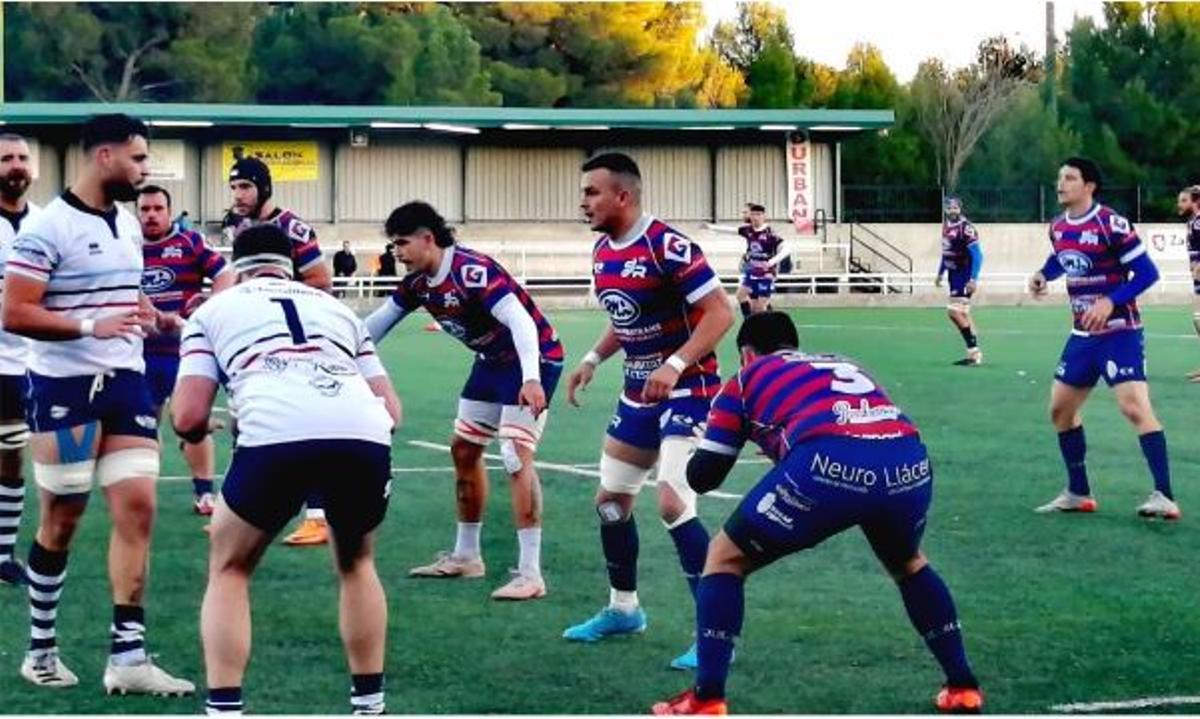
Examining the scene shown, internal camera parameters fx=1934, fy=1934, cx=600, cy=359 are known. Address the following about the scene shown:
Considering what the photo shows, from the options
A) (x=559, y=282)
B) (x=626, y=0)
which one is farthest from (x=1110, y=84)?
(x=559, y=282)

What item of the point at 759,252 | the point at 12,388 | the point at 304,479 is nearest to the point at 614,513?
the point at 304,479

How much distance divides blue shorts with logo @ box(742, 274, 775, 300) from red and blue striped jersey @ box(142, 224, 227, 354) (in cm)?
2017

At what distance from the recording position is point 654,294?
8484mm

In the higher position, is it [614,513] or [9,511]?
[614,513]

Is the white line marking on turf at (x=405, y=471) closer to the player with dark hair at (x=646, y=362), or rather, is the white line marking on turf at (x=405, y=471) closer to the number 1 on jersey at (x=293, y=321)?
the player with dark hair at (x=646, y=362)

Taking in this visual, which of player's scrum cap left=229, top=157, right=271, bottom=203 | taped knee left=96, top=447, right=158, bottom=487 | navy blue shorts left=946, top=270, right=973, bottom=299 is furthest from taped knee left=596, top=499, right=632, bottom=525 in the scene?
navy blue shorts left=946, top=270, right=973, bottom=299

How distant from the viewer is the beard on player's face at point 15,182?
956 centimetres

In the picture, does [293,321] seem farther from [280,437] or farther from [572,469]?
[572,469]

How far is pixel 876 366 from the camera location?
25.7 meters

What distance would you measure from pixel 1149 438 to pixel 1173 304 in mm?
36655

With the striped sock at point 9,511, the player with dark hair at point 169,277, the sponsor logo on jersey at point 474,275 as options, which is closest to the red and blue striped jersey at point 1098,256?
the sponsor logo on jersey at point 474,275

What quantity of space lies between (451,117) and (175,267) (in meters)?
38.2

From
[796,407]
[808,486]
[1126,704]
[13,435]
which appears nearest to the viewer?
[808,486]

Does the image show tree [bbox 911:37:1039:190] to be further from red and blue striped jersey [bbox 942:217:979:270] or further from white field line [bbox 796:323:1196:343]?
red and blue striped jersey [bbox 942:217:979:270]
